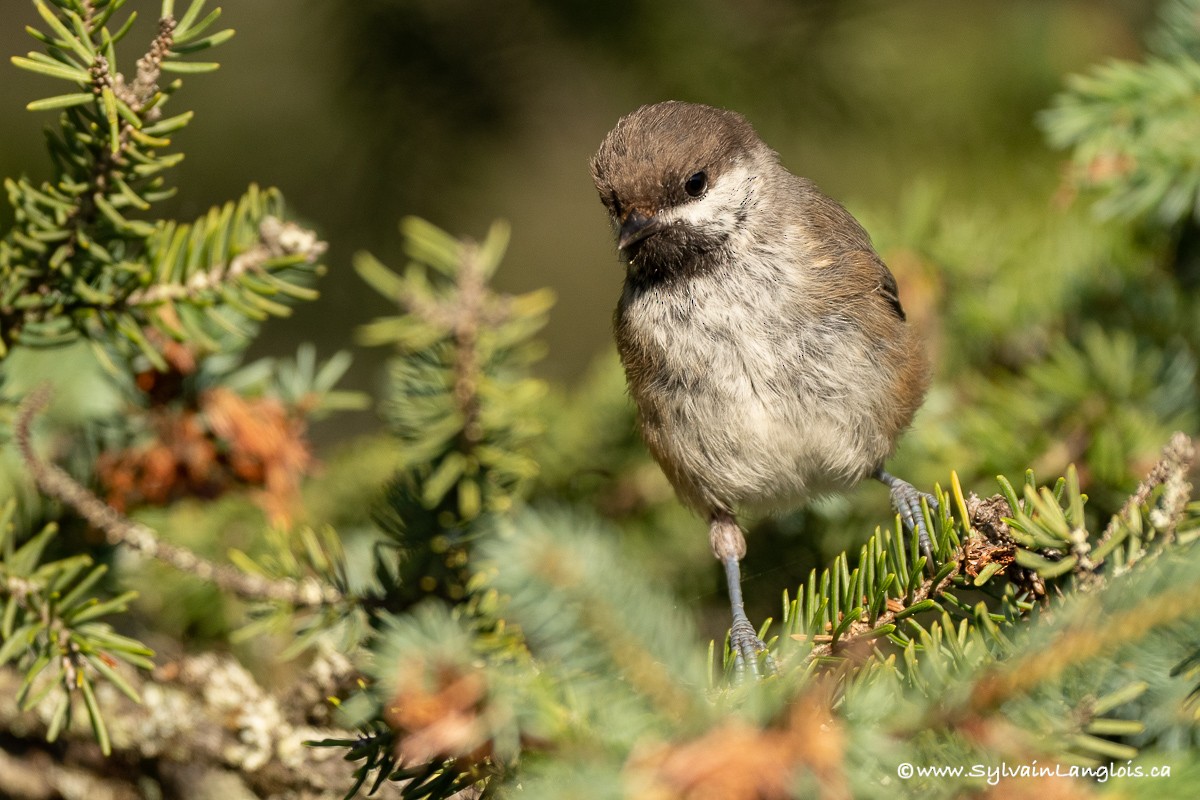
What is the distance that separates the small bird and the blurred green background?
→ 1.58ft

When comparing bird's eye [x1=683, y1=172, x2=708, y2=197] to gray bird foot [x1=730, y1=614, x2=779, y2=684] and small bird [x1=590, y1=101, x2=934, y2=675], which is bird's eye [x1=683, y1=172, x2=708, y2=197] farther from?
gray bird foot [x1=730, y1=614, x2=779, y2=684]

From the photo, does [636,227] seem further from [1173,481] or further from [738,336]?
[1173,481]

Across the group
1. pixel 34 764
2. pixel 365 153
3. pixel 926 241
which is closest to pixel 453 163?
pixel 365 153

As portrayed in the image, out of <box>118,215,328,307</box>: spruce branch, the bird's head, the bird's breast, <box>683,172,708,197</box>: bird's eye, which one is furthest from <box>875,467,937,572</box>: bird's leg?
<box>118,215,328,307</box>: spruce branch

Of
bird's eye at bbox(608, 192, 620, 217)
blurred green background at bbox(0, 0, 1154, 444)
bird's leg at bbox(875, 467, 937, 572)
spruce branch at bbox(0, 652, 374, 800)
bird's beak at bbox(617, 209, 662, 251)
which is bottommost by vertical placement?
spruce branch at bbox(0, 652, 374, 800)

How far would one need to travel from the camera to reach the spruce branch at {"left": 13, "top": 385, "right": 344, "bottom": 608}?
197 cm

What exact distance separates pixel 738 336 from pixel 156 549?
1.41 m

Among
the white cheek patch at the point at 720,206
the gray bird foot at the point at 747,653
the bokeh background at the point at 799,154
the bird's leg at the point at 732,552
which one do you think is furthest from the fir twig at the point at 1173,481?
the white cheek patch at the point at 720,206

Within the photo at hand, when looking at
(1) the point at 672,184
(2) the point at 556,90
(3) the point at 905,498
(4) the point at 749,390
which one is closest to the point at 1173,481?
(4) the point at 749,390

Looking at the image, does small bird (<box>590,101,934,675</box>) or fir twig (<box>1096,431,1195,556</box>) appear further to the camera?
small bird (<box>590,101,934,675</box>)

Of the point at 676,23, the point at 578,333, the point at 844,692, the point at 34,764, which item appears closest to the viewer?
the point at 844,692

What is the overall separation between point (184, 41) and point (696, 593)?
1.95 meters

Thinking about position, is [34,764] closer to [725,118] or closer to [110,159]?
[110,159]

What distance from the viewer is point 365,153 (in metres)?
3.74
